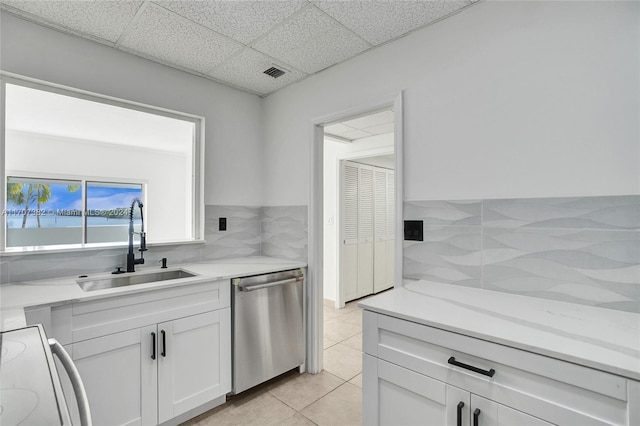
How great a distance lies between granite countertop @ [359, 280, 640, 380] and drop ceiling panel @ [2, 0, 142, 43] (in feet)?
6.95

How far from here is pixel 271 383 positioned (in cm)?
236

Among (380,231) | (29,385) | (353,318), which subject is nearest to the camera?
(29,385)

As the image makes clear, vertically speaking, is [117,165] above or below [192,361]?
above

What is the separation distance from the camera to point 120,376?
5.40ft

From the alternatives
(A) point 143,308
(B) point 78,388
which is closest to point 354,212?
(A) point 143,308

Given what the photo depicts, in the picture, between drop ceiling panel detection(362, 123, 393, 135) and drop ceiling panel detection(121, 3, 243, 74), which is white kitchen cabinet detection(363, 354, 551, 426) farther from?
drop ceiling panel detection(362, 123, 393, 135)

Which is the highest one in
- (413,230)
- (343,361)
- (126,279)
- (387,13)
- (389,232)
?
Answer: (387,13)

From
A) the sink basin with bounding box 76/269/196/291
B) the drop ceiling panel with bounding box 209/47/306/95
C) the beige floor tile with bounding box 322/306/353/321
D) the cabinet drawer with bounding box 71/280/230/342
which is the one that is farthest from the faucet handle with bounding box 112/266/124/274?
the beige floor tile with bounding box 322/306/353/321

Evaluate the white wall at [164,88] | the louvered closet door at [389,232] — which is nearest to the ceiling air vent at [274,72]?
the white wall at [164,88]

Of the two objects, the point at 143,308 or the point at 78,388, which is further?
the point at 143,308

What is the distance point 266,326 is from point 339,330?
55.0 inches

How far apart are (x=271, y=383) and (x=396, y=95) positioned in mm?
2291

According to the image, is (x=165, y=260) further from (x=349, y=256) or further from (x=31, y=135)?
(x=31, y=135)

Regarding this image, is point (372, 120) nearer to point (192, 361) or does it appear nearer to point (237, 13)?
point (237, 13)
